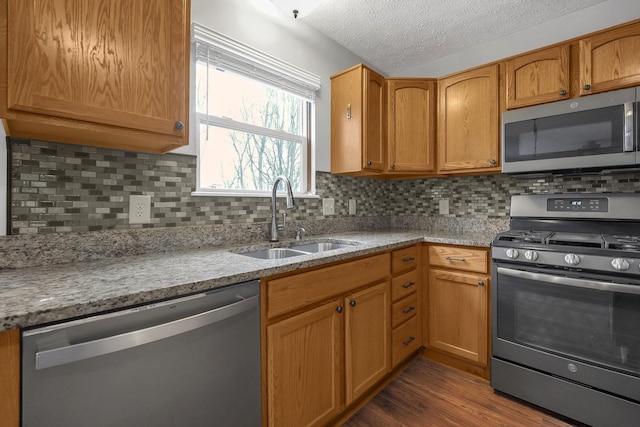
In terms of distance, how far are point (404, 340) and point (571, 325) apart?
0.90 metres

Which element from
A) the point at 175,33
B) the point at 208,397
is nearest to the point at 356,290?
the point at 208,397

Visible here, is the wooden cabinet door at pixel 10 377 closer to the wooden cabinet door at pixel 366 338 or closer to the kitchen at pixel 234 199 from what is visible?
the kitchen at pixel 234 199

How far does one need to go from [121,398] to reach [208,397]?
0.26 metres

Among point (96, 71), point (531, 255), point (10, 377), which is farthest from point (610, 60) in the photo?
point (10, 377)

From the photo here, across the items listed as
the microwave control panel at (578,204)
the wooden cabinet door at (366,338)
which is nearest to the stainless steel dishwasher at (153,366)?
the wooden cabinet door at (366,338)

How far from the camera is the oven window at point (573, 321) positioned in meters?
1.43

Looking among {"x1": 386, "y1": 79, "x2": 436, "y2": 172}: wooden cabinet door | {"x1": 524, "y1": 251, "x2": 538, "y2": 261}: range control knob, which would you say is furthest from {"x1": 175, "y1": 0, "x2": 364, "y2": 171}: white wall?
{"x1": 524, "y1": 251, "x2": 538, "y2": 261}: range control knob

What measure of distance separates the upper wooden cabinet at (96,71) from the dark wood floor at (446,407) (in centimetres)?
171

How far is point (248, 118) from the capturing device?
198 centimetres

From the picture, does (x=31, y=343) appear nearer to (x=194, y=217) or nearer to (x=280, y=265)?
(x=280, y=265)

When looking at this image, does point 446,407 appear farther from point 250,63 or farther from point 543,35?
point 543,35

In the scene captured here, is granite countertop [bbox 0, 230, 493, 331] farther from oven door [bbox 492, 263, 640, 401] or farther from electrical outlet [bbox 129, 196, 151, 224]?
oven door [bbox 492, 263, 640, 401]

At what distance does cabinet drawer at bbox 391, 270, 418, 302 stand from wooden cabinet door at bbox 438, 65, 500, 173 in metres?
0.92

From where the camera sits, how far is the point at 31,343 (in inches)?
26.5
